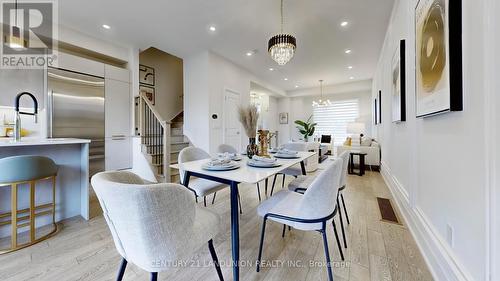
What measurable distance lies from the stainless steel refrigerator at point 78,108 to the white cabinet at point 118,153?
0.36 feet

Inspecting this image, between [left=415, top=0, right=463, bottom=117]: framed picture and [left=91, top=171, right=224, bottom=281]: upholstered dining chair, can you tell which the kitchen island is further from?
[left=415, top=0, right=463, bottom=117]: framed picture

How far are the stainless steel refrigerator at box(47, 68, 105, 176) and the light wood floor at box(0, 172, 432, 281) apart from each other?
177cm

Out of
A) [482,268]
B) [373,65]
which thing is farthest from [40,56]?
[373,65]

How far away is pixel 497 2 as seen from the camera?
2.62 feet

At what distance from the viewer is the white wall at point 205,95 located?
4414mm

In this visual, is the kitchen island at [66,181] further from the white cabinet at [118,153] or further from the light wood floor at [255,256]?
the white cabinet at [118,153]

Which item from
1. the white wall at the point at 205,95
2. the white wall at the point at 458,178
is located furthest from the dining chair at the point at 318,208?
the white wall at the point at 205,95

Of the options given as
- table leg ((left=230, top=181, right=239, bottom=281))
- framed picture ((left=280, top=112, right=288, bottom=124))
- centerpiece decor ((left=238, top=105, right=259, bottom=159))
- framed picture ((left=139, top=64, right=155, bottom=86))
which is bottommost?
table leg ((left=230, top=181, right=239, bottom=281))

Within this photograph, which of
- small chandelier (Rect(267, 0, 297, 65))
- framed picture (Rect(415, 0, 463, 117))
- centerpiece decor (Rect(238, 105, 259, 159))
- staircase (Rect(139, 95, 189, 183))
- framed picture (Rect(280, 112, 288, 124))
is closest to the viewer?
framed picture (Rect(415, 0, 463, 117))

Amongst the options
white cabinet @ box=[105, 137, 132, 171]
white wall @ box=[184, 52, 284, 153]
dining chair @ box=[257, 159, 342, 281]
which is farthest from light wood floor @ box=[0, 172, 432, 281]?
white wall @ box=[184, 52, 284, 153]

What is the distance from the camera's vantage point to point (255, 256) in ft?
5.31

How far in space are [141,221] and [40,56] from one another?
4167mm

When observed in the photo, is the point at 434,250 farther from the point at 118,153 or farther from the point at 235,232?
the point at 118,153

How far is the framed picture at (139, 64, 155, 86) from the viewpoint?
4.97m
